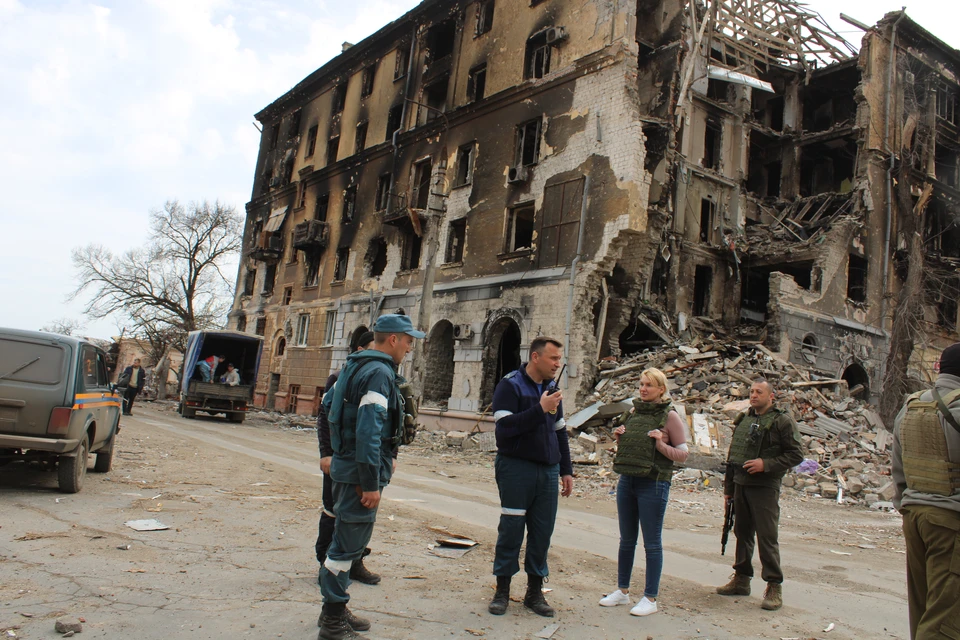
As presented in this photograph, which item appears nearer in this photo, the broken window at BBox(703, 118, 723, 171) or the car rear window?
the car rear window

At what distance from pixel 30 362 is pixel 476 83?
1855cm

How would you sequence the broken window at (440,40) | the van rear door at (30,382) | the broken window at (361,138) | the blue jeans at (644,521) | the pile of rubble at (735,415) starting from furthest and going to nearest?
A: the broken window at (361,138) → the broken window at (440,40) → the pile of rubble at (735,415) → the van rear door at (30,382) → the blue jeans at (644,521)

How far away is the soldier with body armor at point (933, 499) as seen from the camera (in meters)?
3.00

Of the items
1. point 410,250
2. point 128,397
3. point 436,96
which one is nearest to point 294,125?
point 436,96

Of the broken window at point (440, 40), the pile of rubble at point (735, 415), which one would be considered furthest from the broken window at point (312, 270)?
the pile of rubble at point (735, 415)

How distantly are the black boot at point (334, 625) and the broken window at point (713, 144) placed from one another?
25.6m

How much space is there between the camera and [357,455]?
3.52 meters

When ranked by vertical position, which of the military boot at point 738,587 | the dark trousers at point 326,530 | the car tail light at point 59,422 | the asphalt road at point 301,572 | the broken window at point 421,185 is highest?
the broken window at point 421,185

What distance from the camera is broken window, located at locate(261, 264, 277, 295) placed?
33094 millimetres

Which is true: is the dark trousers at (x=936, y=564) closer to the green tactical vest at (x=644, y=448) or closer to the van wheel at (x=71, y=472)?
the green tactical vest at (x=644, y=448)

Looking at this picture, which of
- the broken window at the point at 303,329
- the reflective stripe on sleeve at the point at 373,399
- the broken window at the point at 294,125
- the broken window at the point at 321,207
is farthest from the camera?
the broken window at the point at 294,125

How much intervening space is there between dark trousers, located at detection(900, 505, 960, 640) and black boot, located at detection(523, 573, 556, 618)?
1.98 metres

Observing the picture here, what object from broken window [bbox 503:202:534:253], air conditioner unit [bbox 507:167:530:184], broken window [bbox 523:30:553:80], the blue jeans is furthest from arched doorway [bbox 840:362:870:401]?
the blue jeans

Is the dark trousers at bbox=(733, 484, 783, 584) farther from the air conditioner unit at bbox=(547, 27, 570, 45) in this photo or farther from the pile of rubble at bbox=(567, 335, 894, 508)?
the air conditioner unit at bbox=(547, 27, 570, 45)
